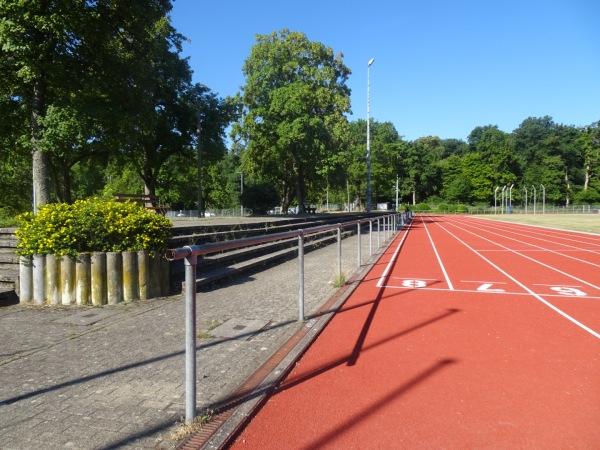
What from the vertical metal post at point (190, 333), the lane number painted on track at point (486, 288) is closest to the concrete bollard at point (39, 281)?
the vertical metal post at point (190, 333)

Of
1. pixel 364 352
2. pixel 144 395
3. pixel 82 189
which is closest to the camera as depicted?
pixel 144 395

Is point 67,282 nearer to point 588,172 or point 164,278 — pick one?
point 164,278

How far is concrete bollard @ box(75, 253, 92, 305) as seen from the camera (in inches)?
261

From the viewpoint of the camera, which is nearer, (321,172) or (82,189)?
(321,172)

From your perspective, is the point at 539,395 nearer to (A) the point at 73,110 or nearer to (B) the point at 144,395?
(B) the point at 144,395

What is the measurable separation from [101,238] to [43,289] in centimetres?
117

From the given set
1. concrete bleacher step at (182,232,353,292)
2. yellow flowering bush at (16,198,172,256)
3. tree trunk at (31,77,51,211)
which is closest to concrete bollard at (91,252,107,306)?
yellow flowering bush at (16,198,172,256)

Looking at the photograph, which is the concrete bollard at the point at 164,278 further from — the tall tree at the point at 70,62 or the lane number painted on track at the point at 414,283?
the tall tree at the point at 70,62

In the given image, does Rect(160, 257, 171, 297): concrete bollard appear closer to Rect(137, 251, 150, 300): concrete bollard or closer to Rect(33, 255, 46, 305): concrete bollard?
Rect(137, 251, 150, 300): concrete bollard

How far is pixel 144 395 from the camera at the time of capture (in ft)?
11.3

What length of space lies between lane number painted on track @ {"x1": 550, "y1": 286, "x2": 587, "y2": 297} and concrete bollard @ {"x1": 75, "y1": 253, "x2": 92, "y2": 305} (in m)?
8.17

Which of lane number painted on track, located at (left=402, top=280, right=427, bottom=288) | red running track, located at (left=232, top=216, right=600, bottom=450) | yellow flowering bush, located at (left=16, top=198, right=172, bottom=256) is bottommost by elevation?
lane number painted on track, located at (left=402, top=280, right=427, bottom=288)

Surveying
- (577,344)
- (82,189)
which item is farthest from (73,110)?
(82,189)

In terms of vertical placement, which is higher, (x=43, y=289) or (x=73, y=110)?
(x=73, y=110)
